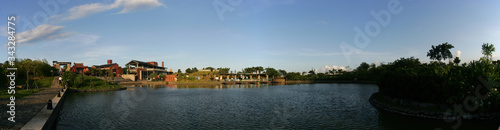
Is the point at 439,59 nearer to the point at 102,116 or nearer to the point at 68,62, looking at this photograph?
the point at 102,116

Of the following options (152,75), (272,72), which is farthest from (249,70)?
(152,75)

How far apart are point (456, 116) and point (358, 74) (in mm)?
105786

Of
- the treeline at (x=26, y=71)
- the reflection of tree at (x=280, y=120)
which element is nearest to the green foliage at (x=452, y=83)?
the reflection of tree at (x=280, y=120)

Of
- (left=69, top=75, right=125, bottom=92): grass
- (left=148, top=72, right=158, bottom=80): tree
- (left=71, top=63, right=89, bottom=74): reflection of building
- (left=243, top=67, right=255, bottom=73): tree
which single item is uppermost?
(left=71, top=63, right=89, bottom=74): reflection of building

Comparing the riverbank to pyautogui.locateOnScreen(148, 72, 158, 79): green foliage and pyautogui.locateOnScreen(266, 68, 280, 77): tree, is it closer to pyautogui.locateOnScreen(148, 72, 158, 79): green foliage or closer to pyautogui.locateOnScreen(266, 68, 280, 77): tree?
pyautogui.locateOnScreen(148, 72, 158, 79): green foliage

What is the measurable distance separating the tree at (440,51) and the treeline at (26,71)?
432 ft

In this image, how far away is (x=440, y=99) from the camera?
2412 centimetres

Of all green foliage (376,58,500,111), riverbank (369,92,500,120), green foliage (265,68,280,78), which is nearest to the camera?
riverbank (369,92,500,120)

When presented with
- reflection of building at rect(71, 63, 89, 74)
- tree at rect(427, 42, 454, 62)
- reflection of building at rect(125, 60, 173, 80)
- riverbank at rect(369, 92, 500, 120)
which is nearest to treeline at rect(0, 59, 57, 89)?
reflection of building at rect(71, 63, 89, 74)

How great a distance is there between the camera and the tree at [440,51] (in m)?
102

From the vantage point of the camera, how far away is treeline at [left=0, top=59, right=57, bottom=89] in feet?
163

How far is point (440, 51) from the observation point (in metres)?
105

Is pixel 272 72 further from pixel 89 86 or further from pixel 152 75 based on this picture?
pixel 89 86

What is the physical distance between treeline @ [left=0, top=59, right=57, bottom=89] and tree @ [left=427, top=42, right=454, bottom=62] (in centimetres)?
13157
